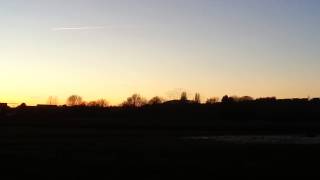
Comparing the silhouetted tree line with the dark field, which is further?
the silhouetted tree line

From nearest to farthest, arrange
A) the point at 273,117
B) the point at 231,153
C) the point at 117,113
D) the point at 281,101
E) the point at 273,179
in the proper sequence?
the point at 273,179, the point at 231,153, the point at 273,117, the point at 117,113, the point at 281,101

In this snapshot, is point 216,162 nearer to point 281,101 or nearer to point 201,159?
point 201,159

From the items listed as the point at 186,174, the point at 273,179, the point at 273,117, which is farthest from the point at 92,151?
the point at 273,117

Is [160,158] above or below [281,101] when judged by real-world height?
below

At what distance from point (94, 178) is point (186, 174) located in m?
4.46

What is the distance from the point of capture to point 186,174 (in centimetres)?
2950

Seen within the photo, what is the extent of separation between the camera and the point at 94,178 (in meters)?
28.0

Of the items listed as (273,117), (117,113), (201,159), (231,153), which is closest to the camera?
(201,159)

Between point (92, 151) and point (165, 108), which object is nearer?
point (92, 151)

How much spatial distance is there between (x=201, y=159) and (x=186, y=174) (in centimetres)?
832

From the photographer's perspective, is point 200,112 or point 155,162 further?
point 200,112

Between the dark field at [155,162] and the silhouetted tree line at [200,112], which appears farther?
the silhouetted tree line at [200,112]

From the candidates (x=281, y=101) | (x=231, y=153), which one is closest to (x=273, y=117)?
(x=281, y=101)

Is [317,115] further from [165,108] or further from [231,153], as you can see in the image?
[231,153]
